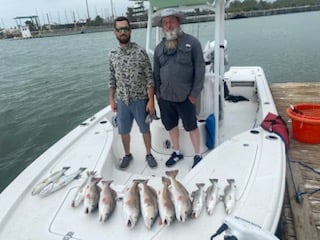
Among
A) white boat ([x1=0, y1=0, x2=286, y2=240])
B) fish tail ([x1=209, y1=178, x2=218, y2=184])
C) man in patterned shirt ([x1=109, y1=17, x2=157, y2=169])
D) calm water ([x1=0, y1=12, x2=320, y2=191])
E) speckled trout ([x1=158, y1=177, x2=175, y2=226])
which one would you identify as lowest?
calm water ([x1=0, y1=12, x2=320, y2=191])

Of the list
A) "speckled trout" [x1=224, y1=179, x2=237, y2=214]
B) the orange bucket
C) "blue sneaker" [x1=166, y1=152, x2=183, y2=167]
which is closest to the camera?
"speckled trout" [x1=224, y1=179, x2=237, y2=214]

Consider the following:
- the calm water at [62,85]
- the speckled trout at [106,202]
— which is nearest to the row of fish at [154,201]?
the speckled trout at [106,202]

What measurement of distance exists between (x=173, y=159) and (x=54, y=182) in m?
1.24

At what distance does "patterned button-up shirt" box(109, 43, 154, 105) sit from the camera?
256 centimetres

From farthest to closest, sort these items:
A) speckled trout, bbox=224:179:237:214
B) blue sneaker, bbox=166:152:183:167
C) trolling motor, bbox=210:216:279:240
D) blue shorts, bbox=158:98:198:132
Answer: blue sneaker, bbox=166:152:183:167 < blue shorts, bbox=158:98:198:132 < speckled trout, bbox=224:179:237:214 < trolling motor, bbox=210:216:279:240

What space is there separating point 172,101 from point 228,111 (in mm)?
1748

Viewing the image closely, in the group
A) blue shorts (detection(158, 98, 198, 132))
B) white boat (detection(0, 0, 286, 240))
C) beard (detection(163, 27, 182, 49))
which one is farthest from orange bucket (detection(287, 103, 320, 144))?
beard (detection(163, 27, 182, 49))

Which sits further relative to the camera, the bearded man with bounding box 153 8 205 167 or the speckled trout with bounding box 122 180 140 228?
the bearded man with bounding box 153 8 205 167

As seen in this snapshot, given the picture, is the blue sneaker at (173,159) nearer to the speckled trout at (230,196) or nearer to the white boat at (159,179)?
the white boat at (159,179)

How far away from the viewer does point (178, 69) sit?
2.50 metres

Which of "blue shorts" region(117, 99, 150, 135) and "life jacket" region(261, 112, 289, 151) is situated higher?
"blue shorts" region(117, 99, 150, 135)

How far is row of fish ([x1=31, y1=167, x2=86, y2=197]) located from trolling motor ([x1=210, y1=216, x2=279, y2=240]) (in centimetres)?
112

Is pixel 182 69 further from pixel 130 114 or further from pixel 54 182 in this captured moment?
pixel 54 182

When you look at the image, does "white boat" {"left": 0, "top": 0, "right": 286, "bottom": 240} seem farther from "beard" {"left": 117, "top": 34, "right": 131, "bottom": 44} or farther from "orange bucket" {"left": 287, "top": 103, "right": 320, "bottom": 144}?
"beard" {"left": 117, "top": 34, "right": 131, "bottom": 44}
